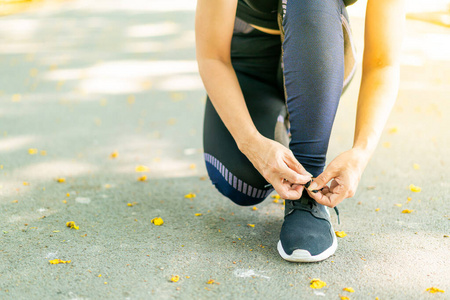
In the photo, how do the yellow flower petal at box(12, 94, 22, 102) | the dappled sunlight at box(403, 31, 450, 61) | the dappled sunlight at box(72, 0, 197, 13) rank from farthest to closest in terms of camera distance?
the dappled sunlight at box(72, 0, 197, 13) < the dappled sunlight at box(403, 31, 450, 61) < the yellow flower petal at box(12, 94, 22, 102)

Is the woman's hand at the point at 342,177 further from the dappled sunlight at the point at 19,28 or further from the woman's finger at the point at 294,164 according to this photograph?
the dappled sunlight at the point at 19,28

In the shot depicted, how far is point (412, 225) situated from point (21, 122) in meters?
2.14

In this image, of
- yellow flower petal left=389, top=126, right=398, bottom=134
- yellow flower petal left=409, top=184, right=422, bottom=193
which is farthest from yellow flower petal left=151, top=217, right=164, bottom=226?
yellow flower petal left=389, top=126, right=398, bottom=134

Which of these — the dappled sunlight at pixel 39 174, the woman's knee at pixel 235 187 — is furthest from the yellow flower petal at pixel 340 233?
the dappled sunlight at pixel 39 174

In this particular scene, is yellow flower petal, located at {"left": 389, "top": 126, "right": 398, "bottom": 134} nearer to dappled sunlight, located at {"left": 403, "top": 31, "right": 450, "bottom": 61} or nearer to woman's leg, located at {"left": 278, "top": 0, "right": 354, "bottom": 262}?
woman's leg, located at {"left": 278, "top": 0, "right": 354, "bottom": 262}

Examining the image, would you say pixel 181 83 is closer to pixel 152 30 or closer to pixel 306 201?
pixel 152 30

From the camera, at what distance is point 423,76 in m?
3.56

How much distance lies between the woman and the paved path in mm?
144

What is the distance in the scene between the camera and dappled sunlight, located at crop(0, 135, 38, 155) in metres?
2.30

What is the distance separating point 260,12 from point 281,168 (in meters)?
0.64

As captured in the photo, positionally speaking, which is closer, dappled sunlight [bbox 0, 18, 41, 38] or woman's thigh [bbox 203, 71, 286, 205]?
woman's thigh [bbox 203, 71, 286, 205]

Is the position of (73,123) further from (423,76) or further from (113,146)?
(423,76)

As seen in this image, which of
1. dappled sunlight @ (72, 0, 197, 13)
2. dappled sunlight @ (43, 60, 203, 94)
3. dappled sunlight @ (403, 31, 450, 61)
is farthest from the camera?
dappled sunlight @ (72, 0, 197, 13)

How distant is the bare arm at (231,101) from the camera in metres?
1.30
